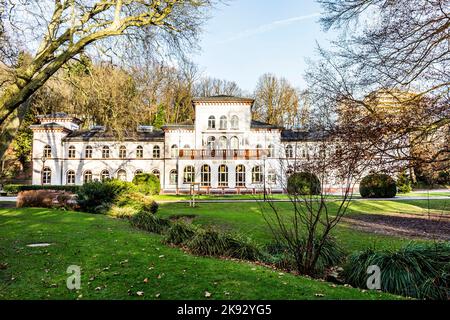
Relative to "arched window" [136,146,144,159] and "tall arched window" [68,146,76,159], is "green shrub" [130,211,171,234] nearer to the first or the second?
"arched window" [136,146,144,159]

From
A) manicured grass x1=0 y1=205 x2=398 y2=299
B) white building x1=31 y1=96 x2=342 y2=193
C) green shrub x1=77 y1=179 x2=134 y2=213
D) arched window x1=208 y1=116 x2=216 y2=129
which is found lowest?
manicured grass x1=0 y1=205 x2=398 y2=299

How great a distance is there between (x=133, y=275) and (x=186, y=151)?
27.6m

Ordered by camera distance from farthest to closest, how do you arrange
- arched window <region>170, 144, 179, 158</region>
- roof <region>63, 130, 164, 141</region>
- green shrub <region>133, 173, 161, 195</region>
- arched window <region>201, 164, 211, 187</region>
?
1. roof <region>63, 130, 164, 141</region>
2. arched window <region>170, 144, 179, 158</region>
3. arched window <region>201, 164, 211, 187</region>
4. green shrub <region>133, 173, 161, 195</region>

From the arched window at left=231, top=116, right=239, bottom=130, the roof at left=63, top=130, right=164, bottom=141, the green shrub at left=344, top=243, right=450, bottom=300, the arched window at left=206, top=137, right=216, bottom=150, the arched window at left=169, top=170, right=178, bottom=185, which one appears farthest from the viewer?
the roof at left=63, top=130, right=164, bottom=141

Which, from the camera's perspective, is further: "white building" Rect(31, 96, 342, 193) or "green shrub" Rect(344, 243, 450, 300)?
"white building" Rect(31, 96, 342, 193)

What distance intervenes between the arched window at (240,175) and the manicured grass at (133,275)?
24.5 meters

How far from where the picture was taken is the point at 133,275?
438 cm

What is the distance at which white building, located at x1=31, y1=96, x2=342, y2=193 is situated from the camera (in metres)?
31.2

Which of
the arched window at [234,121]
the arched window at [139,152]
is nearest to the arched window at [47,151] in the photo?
the arched window at [139,152]

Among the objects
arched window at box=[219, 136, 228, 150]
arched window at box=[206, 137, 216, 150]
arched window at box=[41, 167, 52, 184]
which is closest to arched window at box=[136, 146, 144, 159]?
arched window at box=[206, 137, 216, 150]

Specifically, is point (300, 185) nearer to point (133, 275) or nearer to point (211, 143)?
point (133, 275)

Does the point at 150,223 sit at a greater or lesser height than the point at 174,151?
lesser

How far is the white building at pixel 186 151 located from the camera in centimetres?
3125

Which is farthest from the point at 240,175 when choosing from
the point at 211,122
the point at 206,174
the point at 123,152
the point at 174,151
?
the point at 123,152
